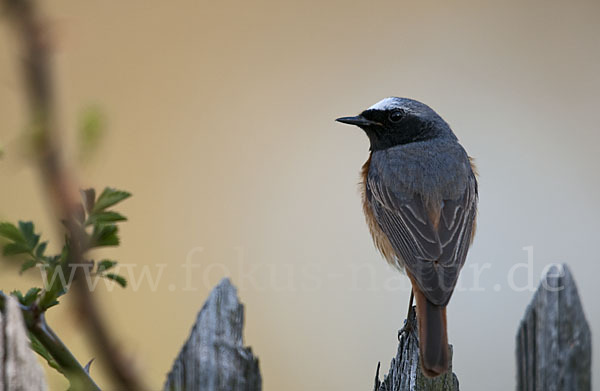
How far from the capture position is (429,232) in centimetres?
336

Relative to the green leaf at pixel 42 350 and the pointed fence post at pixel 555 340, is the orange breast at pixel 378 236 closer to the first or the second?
the pointed fence post at pixel 555 340

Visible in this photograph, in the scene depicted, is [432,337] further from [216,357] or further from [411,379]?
[216,357]

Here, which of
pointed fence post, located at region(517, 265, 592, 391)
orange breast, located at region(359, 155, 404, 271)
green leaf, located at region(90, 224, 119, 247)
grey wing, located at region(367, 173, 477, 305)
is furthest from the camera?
orange breast, located at region(359, 155, 404, 271)

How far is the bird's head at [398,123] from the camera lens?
408cm

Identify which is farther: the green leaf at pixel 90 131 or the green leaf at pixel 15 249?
the green leaf at pixel 15 249

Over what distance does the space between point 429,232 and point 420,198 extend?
0.29 m

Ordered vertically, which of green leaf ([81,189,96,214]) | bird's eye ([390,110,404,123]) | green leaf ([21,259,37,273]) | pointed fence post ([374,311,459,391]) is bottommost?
pointed fence post ([374,311,459,391])

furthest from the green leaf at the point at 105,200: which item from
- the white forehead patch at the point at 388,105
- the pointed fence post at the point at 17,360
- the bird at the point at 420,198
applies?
the white forehead patch at the point at 388,105

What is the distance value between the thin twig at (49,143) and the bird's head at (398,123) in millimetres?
2776

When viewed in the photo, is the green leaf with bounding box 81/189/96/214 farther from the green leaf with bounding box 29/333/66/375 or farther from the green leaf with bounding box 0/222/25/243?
the green leaf with bounding box 29/333/66/375

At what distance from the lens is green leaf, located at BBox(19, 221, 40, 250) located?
151 centimetres

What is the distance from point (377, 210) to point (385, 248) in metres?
0.20

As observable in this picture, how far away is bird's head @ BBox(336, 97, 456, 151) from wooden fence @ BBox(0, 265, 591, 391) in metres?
1.76

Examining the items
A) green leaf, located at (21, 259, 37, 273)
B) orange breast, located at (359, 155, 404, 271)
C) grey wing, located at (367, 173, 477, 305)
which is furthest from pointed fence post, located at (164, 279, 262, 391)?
orange breast, located at (359, 155, 404, 271)
